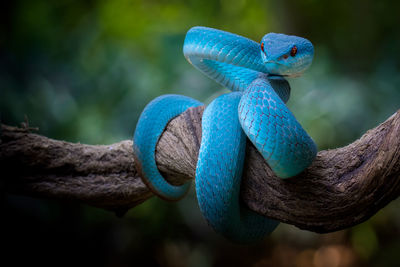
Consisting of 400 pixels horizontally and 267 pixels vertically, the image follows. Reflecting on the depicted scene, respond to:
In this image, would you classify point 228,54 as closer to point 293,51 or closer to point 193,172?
point 293,51

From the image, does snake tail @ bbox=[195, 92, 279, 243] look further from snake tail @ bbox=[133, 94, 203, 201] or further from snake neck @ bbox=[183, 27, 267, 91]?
snake tail @ bbox=[133, 94, 203, 201]

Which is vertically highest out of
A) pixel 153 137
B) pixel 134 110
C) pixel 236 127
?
pixel 236 127

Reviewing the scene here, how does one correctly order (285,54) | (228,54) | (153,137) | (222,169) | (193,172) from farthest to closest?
(153,137)
(193,172)
(228,54)
(285,54)
(222,169)

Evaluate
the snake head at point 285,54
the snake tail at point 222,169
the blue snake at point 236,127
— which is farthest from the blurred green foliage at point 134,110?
the snake tail at point 222,169

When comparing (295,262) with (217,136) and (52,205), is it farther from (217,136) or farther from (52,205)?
(217,136)

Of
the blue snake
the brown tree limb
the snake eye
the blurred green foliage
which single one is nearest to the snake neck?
the blue snake

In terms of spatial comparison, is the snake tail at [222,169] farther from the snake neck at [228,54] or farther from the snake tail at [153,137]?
the snake tail at [153,137]

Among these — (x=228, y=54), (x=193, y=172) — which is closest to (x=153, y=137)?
(x=193, y=172)
